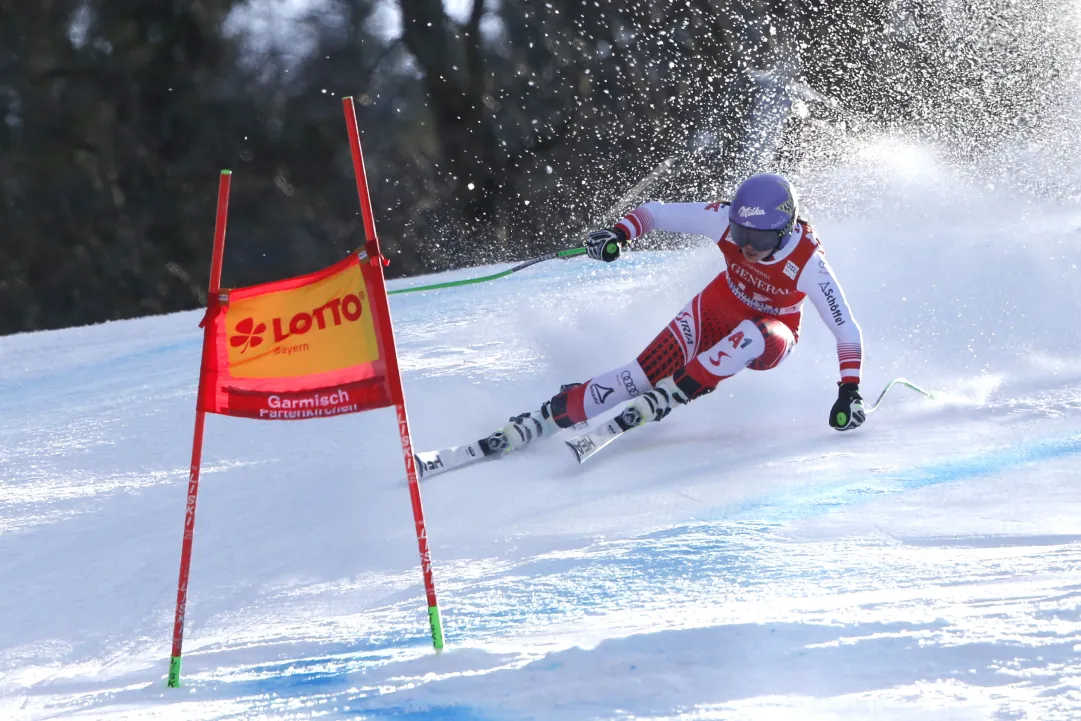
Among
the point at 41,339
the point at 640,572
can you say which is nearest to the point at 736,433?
the point at 640,572

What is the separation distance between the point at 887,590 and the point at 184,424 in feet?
12.1

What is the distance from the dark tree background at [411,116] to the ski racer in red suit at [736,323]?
8.97 metres

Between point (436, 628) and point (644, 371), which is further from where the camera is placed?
point (644, 371)

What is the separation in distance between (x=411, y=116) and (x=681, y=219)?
11432 millimetres

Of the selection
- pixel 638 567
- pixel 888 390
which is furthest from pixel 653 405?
pixel 888 390

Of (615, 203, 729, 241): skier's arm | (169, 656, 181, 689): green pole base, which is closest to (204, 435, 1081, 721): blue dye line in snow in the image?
(169, 656, 181, 689): green pole base

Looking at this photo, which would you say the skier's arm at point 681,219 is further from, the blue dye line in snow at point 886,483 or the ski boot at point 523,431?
the blue dye line in snow at point 886,483

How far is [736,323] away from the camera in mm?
4469

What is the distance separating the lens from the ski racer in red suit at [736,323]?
4.16m

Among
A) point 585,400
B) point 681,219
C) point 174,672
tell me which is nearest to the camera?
point 174,672

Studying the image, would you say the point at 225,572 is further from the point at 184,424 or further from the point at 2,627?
the point at 184,424

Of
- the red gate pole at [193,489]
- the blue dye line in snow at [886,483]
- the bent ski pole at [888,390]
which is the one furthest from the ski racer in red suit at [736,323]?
the red gate pole at [193,489]

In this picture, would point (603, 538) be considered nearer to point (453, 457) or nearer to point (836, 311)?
point (453, 457)

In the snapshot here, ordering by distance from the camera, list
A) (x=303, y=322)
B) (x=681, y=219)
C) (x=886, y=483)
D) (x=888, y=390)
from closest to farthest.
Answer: (x=303, y=322) → (x=886, y=483) → (x=681, y=219) → (x=888, y=390)
